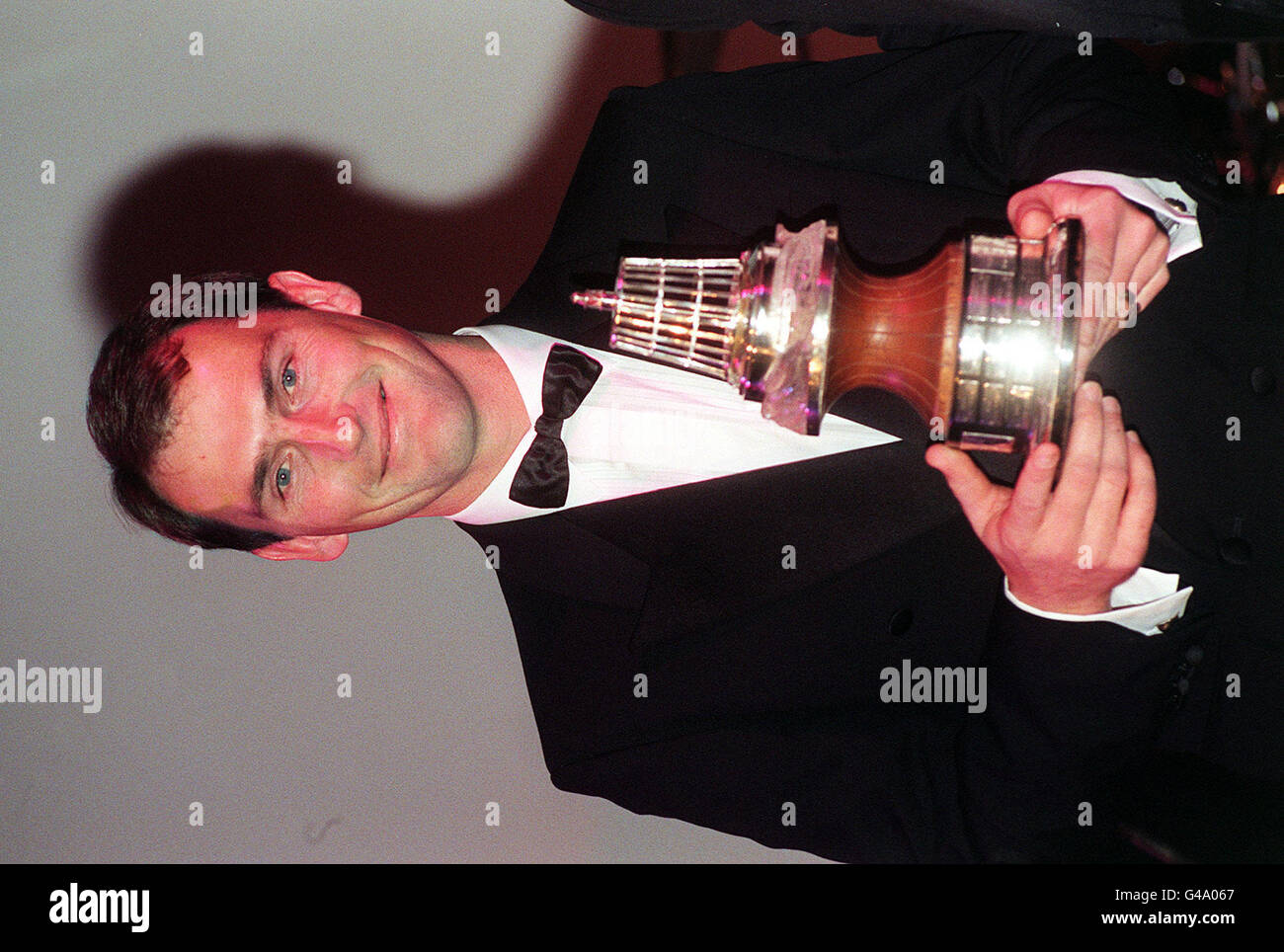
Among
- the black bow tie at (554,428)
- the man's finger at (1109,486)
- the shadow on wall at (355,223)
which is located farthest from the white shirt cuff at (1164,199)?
the shadow on wall at (355,223)

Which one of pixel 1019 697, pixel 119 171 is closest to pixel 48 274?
pixel 119 171

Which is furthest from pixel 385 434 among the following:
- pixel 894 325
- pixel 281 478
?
pixel 894 325

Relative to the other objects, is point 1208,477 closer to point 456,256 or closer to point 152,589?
point 456,256

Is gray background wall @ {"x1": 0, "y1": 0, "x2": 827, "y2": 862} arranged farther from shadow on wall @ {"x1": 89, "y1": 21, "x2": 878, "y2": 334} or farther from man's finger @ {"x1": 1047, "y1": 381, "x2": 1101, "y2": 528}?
man's finger @ {"x1": 1047, "y1": 381, "x2": 1101, "y2": 528}

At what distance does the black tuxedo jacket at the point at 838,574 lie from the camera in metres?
1.41

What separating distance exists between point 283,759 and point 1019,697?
187cm

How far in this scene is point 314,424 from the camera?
1.73 m

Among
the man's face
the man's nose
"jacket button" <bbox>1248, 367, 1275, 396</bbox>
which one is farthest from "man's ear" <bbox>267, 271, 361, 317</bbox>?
"jacket button" <bbox>1248, 367, 1275, 396</bbox>

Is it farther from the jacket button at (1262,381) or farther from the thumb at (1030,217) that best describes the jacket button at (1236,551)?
the thumb at (1030,217)

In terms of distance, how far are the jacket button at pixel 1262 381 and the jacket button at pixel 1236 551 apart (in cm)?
22

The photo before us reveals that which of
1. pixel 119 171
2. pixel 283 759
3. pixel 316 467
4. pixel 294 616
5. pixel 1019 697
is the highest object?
pixel 119 171

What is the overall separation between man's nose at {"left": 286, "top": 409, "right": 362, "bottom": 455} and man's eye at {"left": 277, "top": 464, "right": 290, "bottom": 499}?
60 millimetres

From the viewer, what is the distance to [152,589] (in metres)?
2.44

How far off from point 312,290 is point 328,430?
1.56 feet
